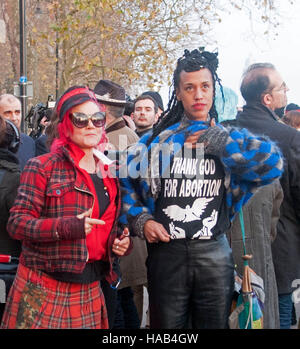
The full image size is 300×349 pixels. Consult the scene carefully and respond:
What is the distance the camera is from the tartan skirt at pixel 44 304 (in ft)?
9.48

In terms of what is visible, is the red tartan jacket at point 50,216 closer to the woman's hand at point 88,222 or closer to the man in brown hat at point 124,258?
the woman's hand at point 88,222

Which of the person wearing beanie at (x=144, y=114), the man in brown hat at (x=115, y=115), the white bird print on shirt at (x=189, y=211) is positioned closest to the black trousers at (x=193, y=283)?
the white bird print on shirt at (x=189, y=211)

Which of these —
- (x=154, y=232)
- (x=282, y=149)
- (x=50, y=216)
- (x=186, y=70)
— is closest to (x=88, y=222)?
(x=50, y=216)

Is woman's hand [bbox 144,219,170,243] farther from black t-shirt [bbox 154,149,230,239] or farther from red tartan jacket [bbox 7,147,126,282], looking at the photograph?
red tartan jacket [bbox 7,147,126,282]

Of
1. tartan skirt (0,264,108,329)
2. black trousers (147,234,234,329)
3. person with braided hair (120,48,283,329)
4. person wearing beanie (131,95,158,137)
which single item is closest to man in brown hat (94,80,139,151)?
person wearing beanie (131,95,158,137)

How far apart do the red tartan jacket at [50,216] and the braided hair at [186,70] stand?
2.03 feet

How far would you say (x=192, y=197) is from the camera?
3.06 metres

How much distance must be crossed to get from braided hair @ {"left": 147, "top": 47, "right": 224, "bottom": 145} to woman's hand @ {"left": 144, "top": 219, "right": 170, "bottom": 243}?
52cm

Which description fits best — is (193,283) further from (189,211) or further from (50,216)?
(50,216)

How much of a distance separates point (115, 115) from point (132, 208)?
1871 millimetres

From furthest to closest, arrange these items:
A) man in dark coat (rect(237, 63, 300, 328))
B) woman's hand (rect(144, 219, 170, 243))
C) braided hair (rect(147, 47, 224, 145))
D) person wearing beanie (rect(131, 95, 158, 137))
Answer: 1. person wearing beanie (rect(131, 95, 158, 137))
2. man in dark coat (rect(237, 63, 300, 328))
3. braided hair (rect(147, 47, 224, 145))
4. woman's hand (rect(144, 219, 170, 243))

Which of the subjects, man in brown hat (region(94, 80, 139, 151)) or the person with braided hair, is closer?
the person with braided hair

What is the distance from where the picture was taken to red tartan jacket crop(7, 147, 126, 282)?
277 cm

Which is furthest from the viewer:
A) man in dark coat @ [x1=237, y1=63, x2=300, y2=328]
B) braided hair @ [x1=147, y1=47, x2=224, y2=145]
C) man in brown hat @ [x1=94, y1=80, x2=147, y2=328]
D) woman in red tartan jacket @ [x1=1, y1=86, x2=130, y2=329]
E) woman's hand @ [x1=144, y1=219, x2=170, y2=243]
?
man in brown hat @ [x1=94, y1=80, x2=147, y2=328]
